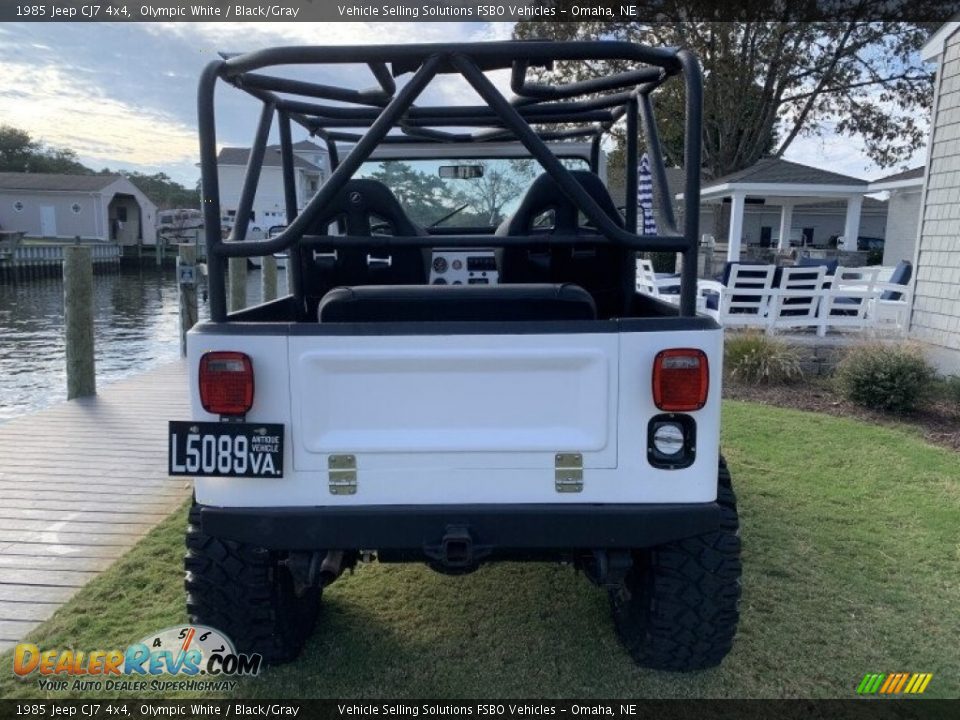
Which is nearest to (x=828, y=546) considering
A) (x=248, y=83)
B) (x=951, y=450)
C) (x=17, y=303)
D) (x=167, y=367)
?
(x=951, y=450)

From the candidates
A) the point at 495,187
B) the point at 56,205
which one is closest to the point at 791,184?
the point at 495,187

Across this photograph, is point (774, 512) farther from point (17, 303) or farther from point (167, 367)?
point (17, 303)

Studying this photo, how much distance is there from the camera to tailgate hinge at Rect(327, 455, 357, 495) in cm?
223

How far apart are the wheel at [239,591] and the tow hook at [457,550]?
0.64 m

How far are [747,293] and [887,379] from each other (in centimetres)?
287

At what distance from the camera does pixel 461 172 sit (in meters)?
4.70

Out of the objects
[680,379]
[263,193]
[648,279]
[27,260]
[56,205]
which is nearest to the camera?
[680,379]

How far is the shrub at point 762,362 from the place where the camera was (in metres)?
7.73

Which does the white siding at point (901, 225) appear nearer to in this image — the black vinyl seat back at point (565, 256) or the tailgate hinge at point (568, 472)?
the black vinyl seat back at point (565, 256)

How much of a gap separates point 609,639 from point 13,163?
74330 mm

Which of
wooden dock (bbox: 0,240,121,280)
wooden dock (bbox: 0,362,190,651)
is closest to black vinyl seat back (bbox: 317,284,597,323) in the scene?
wooden dock (bbox: 0,362,190,651)

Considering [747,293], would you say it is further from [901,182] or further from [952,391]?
[901,182]

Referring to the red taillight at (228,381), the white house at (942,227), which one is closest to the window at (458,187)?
the red taillight at (228,381)

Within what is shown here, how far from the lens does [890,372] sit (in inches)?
267
